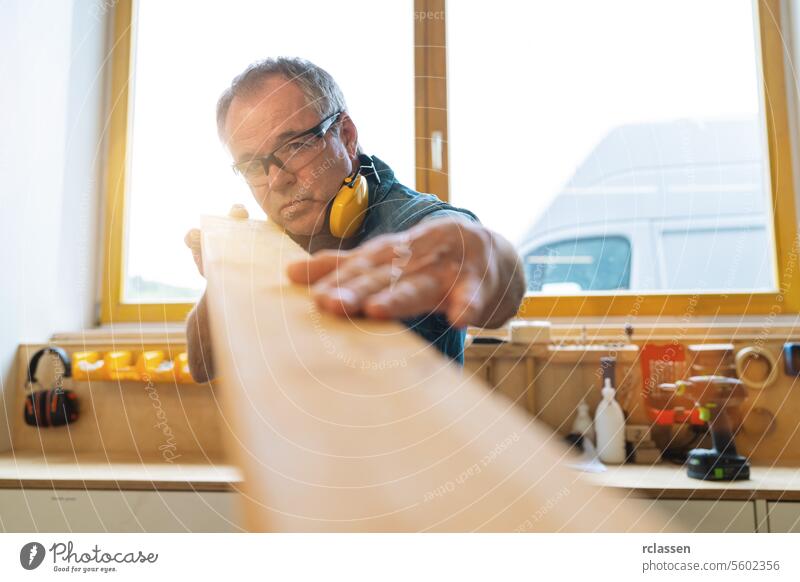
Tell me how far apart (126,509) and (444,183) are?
2.25 feet

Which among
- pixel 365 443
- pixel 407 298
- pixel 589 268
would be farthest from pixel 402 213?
pixel 589 268

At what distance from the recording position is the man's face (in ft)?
1.82

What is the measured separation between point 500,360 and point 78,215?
75 centimetres

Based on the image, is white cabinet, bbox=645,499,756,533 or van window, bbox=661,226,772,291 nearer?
white cabinet, bbox=645,499,756,533

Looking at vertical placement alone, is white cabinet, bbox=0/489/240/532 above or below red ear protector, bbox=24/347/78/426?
below

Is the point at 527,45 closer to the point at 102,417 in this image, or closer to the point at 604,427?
the point at 604,427

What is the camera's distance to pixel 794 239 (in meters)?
0.84

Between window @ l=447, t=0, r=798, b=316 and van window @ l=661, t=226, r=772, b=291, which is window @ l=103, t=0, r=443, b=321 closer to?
window @ l=447, t=0, r=798, b=316

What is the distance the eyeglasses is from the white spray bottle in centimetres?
60

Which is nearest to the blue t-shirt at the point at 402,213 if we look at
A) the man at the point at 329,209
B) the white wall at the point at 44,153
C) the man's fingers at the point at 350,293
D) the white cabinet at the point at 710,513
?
the man at the point at 329,209

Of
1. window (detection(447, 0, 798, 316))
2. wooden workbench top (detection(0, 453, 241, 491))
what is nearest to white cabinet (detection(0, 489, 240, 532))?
wooden workbench top (detection(0, 453, 241, 491))

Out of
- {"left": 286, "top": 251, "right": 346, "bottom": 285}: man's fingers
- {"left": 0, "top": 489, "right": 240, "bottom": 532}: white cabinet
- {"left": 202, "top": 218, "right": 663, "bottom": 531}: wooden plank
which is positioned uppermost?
{"left": 286, "top": 251, "right": 346, "bottom": 285}: man's fingers

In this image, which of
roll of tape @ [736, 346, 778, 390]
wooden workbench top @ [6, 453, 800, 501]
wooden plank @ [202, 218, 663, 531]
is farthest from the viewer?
roll of tape @ [736, 346, 778, 390]
